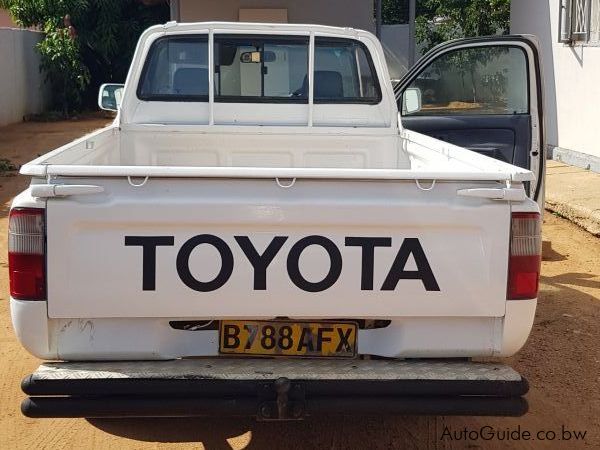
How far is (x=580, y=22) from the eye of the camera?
37.9 ft

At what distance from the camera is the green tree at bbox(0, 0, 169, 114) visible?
19.3 metres

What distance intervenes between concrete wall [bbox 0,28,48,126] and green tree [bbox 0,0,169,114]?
0.30 metres

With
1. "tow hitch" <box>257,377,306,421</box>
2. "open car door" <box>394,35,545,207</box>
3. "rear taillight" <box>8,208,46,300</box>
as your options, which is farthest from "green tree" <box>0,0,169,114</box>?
"tow hitch" <box>257,377,306,421</box>

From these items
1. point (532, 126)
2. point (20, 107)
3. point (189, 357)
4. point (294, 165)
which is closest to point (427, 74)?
point (532, 126)

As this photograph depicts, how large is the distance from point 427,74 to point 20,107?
13788mm

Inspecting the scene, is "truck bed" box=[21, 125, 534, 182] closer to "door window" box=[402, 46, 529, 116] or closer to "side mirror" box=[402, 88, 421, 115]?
"side mirror" box=[402, 88, 421, 115]

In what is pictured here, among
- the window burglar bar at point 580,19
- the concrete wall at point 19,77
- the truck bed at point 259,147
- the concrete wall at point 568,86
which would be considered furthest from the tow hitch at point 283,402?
the concrete wall at point 19,77

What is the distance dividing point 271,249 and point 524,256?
3.12 feet

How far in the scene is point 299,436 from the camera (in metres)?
3.92

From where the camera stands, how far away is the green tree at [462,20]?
1992 cm

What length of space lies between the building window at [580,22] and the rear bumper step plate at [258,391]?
8.97 meters

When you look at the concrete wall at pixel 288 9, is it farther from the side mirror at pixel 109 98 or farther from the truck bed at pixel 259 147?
the truck bed at pixel 259 147

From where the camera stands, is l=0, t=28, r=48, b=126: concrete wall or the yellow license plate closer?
the yellow license plate

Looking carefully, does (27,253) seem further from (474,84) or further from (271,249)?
(474,84)
